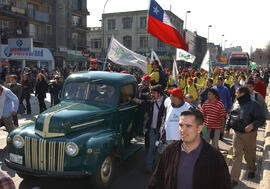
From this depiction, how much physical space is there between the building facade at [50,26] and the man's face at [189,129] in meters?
27.1

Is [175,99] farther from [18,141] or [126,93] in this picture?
[18,141]

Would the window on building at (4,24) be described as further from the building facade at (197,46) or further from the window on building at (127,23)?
the building facade at (197,46)

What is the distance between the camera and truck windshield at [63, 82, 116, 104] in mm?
5668

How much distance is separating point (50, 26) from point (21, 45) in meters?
12.5

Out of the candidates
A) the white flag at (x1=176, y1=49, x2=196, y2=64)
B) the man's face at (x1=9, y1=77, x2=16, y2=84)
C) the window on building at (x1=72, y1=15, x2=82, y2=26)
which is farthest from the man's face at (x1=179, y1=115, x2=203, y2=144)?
the window on building at (x1=72, y1=15, x2=82, y2=26)

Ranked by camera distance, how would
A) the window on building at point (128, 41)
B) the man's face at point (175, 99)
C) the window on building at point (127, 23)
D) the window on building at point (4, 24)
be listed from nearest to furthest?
the man's face at point (175, 99), the window on building at point (4, 24), the window on building at point (127, 23), the window on building at point (128, 41)

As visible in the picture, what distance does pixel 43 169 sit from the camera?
177 inches

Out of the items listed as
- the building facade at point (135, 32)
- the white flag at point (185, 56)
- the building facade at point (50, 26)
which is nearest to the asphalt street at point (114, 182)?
the white flag at point (185, 56)

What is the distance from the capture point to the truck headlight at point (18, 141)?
185 inches

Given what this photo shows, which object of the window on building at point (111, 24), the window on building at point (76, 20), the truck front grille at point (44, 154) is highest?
the window on building at point (111, 24)

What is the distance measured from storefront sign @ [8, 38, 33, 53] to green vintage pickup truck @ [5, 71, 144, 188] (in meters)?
20.4

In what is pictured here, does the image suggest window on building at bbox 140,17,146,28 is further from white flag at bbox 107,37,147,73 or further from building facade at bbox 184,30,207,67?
white flag at bbox 107,37,147,73

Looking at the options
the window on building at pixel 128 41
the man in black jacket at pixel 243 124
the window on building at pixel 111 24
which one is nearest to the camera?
the man in black jacket at pixel 243 124

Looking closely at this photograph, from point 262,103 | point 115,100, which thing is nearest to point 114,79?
point 115,100
